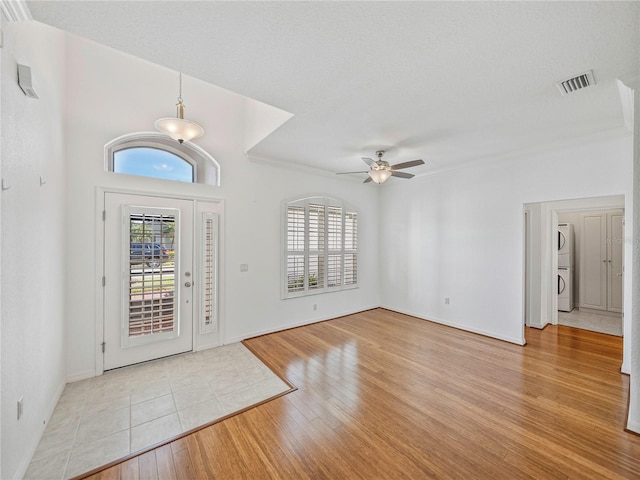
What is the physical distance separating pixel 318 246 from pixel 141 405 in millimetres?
3387

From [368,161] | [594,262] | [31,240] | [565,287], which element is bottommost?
[565,287]

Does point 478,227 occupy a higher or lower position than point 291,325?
higher

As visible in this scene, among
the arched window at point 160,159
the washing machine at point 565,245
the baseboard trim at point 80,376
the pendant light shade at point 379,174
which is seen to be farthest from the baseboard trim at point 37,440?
the washing machine at point 565,245

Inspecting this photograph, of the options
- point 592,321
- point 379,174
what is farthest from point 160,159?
point 592,321

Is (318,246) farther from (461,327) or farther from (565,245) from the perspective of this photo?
(565,245)

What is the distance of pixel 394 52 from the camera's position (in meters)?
1.85

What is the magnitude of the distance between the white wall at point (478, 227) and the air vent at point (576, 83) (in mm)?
1651

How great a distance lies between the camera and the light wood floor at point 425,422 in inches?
70.9

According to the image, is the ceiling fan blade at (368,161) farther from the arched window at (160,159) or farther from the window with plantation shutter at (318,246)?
the arched window at (160,159)

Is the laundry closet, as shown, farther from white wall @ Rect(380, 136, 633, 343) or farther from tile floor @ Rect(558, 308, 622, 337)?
white wall @ Rect(380, 136, 633, 343)

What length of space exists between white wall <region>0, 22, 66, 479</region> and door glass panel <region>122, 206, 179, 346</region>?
618mm

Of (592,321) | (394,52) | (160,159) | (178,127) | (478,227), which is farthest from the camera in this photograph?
(592,321)

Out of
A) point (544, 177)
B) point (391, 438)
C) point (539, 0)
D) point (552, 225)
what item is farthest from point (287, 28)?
point (552, 225)

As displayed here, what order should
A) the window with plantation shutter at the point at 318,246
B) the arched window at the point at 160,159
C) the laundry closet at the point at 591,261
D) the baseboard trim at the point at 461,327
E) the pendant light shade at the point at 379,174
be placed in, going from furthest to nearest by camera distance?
1. the laundry closet at the point at 591,261
2. the window with plantation shutter at the point at 318,246
3. the baseboard trim at the point at 461,327
4. the pendant light shade at the point at 379,174
5. the arched window at the point at 160,159
